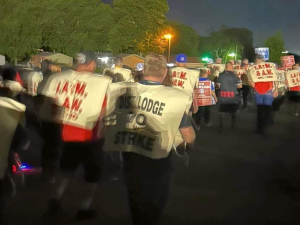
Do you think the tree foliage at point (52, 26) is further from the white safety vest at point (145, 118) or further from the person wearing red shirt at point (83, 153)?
the white safety vest at point (145, 118)

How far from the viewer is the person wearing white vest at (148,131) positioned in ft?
14.3

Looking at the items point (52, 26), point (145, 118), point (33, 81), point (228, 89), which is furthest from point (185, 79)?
point (52, 26)

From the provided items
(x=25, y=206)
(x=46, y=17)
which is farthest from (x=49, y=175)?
(x=46, y=17)

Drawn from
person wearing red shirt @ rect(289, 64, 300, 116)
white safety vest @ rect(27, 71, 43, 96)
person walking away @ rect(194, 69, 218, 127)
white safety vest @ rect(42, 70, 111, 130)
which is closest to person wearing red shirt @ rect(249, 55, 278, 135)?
person walking away @ rect(194, 69, 218, 127)

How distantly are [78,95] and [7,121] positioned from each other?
159 cm

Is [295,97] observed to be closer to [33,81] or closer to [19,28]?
[33,81]

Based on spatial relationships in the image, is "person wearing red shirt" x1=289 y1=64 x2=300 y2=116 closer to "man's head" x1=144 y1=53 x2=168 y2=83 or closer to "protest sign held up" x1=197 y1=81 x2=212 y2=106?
"protest sign held up" x1=197 y1=81 x2=212 y2=106

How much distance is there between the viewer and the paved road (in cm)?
646

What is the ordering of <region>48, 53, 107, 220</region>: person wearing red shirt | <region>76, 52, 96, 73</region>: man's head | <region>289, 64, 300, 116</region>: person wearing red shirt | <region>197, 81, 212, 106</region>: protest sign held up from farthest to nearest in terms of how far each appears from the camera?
<region>289, 64, 300, 116</region>: person wearing red shirt < <region>197, 81, 212, 106</region>: protest sign held up < <region>76, 52, 96, 73</region>: man's head < <region>48, 53, 107, 220</region>: person wearing red shirt

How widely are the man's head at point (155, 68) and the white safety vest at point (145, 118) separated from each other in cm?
13

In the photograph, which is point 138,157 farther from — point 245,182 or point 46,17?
point 46,17

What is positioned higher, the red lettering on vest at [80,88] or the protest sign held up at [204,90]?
the red lettering on vest at [80,88]

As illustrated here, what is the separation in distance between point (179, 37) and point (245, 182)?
115 meters

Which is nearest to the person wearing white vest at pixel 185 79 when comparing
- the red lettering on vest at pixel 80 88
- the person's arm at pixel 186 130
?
the red lettering on vest at pixel 80 88
